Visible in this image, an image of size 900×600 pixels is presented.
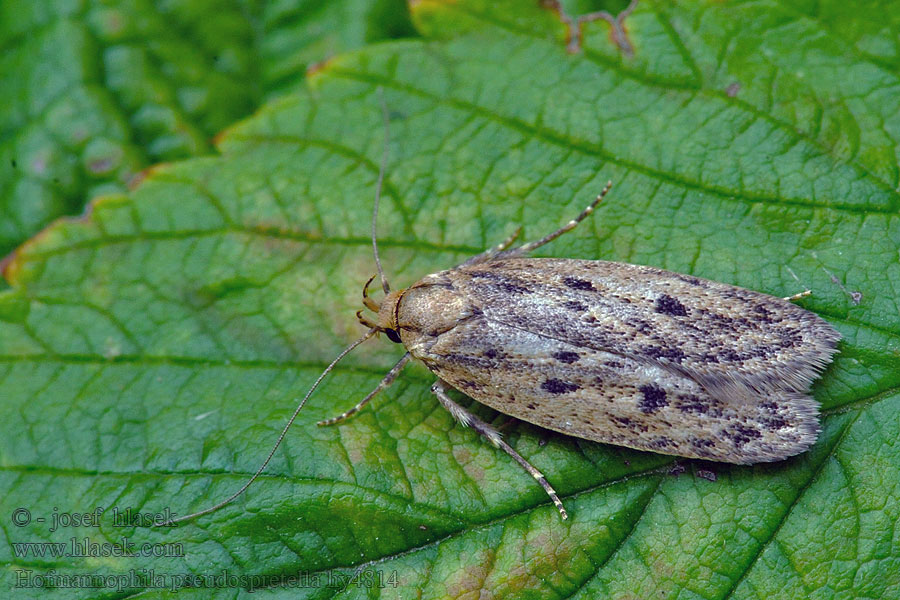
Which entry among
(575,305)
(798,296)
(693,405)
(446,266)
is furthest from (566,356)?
(798,296)

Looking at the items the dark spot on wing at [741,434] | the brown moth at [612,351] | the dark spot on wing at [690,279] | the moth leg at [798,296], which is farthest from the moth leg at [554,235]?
the dark spot on wing at [741,434]

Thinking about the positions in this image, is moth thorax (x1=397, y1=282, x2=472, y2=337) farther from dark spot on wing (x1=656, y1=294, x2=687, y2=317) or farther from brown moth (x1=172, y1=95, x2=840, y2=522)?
dark spot on wing (x1=656, y1=294, x2=687, y2=317)

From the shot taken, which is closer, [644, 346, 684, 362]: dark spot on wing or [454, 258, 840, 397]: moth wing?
[454, 258, 840, 397]: moth wing

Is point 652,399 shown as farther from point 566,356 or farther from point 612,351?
point 566,356

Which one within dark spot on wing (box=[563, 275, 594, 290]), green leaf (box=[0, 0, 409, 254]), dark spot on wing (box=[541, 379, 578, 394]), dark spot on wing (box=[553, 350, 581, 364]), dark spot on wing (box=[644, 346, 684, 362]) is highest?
green leaf (box=[0, 0, 409, 254])

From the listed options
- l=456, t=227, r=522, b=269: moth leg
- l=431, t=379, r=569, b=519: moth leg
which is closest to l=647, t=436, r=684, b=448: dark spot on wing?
l=431, t=379, r=569, b=519: moth leg

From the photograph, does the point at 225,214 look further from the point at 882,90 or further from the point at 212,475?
the point at 882,90

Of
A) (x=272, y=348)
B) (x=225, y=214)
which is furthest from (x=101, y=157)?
(x=272, y=348)

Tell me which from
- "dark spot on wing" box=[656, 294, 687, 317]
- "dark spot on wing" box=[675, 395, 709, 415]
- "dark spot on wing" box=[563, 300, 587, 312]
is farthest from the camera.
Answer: "dark spot on wing" box=[563, 300, 587, 312]
